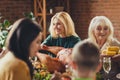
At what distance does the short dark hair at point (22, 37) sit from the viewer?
179 cm

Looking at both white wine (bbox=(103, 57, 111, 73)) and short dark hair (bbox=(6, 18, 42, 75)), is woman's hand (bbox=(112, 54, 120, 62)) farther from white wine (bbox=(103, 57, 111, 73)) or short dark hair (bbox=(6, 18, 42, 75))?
short dark hair (bbox=(6, 18, 42, 75))

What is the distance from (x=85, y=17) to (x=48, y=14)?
2.15 ft

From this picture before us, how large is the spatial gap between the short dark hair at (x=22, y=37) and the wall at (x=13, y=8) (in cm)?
394

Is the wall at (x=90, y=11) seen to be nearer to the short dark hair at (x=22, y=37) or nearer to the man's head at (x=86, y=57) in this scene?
the short dark hair at (x=22, y=37)

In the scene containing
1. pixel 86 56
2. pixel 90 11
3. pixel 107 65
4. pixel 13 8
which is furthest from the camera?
pixel 90 11

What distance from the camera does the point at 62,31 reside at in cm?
351

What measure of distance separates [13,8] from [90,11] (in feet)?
4.36

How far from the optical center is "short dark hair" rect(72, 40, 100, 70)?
1.62m

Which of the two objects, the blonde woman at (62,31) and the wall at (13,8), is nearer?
the blonde woman at (62,31)

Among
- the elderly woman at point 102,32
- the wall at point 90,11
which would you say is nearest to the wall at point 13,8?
the wall at point 90,11

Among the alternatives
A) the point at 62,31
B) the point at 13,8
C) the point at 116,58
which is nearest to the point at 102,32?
the point at 62,31

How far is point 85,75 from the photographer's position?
1.62m

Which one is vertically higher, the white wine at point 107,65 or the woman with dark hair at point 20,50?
the woman with dark hair at point 20,50

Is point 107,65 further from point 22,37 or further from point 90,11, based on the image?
point 90,11
